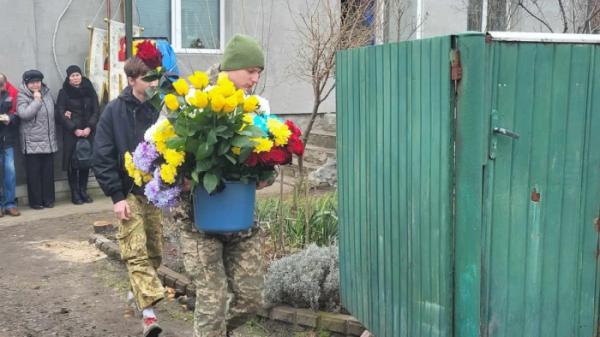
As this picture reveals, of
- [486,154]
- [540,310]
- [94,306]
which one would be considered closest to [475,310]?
[540,310]

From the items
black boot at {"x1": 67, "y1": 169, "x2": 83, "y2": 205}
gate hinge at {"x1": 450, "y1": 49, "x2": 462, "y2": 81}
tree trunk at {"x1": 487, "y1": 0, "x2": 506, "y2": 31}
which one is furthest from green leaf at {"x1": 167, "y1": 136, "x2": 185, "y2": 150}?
tree trunk at {"x1": 487, "y1": 0, "x2": 506, "y2": 31}

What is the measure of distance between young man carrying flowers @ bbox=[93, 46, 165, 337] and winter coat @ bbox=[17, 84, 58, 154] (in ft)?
15.6

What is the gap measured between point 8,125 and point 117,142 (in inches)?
197

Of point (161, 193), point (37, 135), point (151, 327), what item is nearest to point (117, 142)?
point (161, 193)

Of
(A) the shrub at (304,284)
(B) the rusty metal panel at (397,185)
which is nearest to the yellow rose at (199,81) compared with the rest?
(B) the rusty metal panel at (397,185)

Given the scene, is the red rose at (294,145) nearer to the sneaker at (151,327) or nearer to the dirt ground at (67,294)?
the dirt ground at (67,294)

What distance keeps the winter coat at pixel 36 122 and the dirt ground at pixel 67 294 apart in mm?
1476

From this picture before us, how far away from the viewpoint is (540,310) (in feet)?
11.2

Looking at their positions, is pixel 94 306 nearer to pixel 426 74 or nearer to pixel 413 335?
pixel 413 335

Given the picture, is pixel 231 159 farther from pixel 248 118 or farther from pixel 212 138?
pixel 248 118

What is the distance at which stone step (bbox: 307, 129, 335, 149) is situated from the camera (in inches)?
436

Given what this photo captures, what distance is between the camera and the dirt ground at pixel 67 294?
481 cm

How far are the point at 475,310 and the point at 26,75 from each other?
289 inches

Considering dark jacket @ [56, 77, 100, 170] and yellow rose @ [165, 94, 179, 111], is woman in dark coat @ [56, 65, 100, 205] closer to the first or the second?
dark jacket @ [56, 77, 100, 170]
